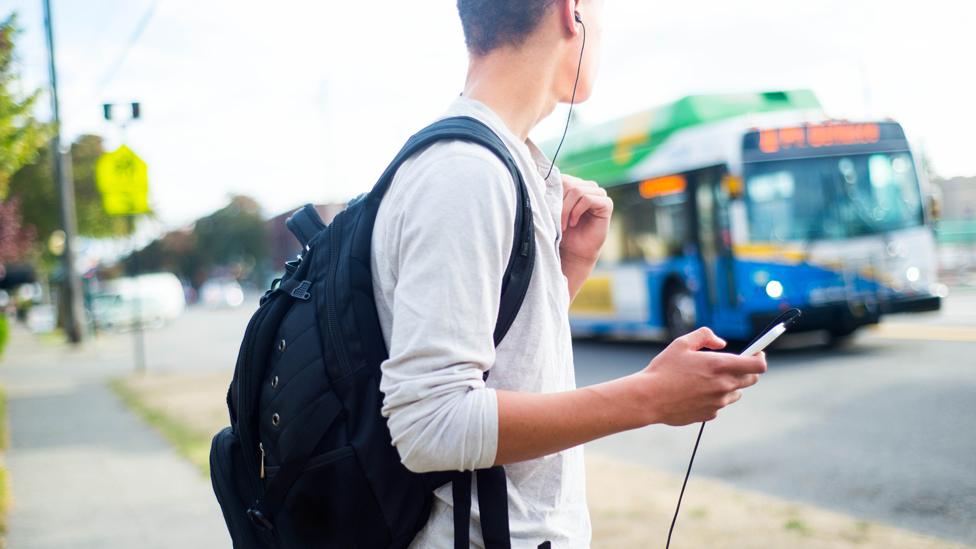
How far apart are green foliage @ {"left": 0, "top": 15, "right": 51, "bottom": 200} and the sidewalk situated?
2434mm

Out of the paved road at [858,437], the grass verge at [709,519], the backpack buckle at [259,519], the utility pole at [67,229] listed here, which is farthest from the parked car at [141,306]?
the backpack buckle at [259,519]

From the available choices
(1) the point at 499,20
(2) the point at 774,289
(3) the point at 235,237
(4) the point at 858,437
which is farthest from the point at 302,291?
(3) the point at 235,237

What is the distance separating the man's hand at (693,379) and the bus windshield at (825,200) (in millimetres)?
10350

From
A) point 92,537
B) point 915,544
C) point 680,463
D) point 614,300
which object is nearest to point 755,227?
point 614,300

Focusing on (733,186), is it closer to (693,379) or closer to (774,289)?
(774,289)

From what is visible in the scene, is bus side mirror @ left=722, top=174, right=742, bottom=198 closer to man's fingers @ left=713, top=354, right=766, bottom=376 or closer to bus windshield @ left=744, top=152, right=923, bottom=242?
bus windshield @ left=744, top=152, right=923, bottom=242

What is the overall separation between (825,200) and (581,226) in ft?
33.4

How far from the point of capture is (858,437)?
6707 mm

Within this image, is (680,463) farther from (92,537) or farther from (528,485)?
(528,485)

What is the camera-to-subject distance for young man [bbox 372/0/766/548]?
1.21 m

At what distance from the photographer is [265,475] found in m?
1.46

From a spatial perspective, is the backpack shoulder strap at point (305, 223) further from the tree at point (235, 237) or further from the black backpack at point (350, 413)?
the tree at point (235, 237)

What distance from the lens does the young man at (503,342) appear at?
3.96 feet

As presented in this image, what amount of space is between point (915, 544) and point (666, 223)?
901 centimetres
